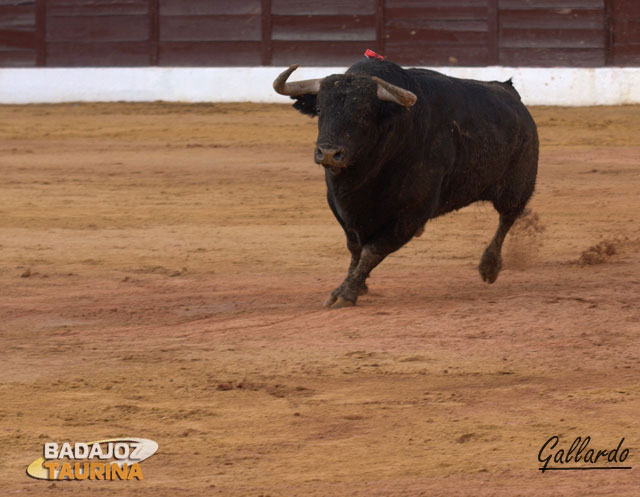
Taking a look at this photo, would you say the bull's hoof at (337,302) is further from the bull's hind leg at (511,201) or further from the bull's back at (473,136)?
Answer: the bull's hind leg at (511,201)

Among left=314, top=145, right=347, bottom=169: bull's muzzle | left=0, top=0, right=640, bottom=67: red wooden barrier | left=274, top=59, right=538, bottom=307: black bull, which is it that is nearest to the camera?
left=314, top=145, right=347, bottom=169: bull's muzzle

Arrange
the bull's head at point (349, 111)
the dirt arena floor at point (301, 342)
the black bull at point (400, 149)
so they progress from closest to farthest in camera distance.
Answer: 1. the dirt arena floor at point (301, 342)
2. the bull's head at point (349, 111)
3. the black bull at point (400, 149)

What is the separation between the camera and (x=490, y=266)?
7.24 meters

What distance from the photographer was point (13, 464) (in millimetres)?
3961

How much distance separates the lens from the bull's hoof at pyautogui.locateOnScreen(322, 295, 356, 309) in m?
6.34

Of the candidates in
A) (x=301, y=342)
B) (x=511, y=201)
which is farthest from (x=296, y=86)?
(x=511, y=201)

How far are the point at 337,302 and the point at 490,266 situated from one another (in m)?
1.30

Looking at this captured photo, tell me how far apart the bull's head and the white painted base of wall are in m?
10.3

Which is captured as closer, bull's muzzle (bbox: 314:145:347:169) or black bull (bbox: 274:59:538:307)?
bull's muzzle (bbox: 314:145:347:169)

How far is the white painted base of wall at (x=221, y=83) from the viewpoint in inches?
635

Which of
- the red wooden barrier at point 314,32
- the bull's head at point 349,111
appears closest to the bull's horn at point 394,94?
the bull's head at point 349,111
